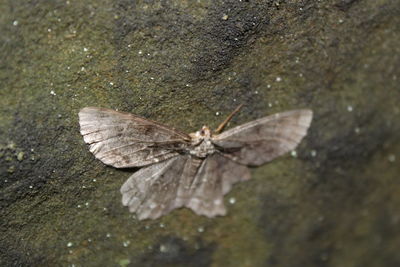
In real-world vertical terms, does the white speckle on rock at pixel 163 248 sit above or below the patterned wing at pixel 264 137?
below

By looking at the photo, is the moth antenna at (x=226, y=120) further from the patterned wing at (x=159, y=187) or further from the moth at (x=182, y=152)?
the patterned wing at (x=159, y=187)

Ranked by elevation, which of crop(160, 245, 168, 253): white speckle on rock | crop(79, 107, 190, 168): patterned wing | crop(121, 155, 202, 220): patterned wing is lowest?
crop(160, 245, 168, 253): white speckle on rock

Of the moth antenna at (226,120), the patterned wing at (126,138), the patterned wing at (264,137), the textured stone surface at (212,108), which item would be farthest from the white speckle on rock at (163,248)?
the moth antenna at (226,120)

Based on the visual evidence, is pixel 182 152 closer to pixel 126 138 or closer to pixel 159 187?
pixel 159 187

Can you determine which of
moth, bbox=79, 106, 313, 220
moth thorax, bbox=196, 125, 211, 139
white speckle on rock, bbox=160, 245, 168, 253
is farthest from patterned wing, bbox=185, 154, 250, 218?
white speckle on rock, bbox=160, 245, 168, 253

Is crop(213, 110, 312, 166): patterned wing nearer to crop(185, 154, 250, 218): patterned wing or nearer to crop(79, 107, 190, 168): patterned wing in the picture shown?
crop(185, 154, 250, 218): patterned wing

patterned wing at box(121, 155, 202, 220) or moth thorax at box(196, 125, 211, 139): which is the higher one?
moth thorax at box(196, 125, 211, 139)

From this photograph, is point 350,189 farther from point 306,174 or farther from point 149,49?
point 149,49
